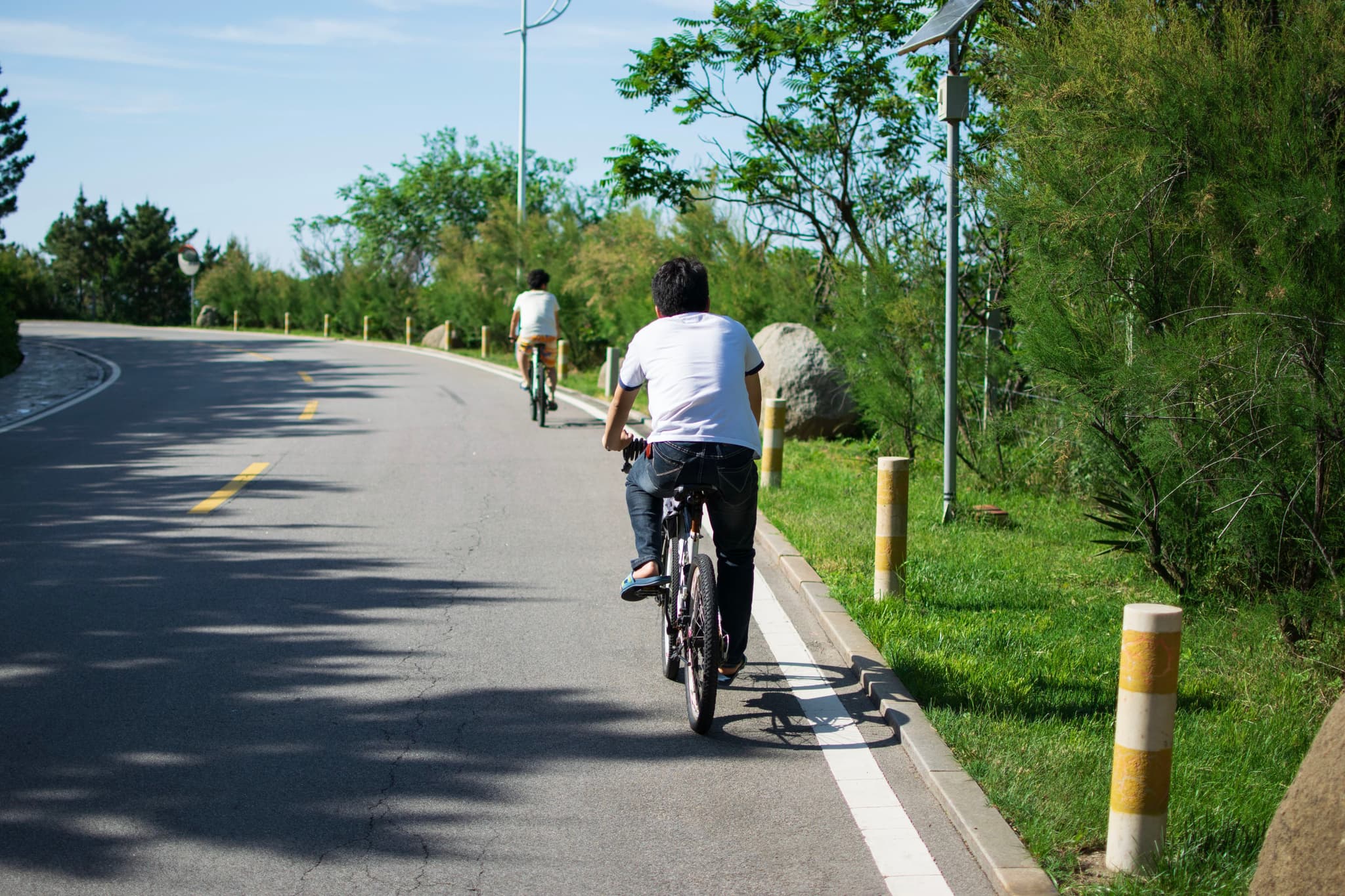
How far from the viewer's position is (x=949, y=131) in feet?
29.5

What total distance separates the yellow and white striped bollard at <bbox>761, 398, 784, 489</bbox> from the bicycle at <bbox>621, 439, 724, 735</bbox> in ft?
16.1

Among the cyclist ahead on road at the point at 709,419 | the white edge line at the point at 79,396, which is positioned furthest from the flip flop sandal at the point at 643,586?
the white edge line at the point at 79,396

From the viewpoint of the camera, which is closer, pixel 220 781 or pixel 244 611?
pixel 220 781

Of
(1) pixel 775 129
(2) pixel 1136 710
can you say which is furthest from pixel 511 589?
(1) pixel 775 129

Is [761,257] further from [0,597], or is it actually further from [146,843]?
[146,843]

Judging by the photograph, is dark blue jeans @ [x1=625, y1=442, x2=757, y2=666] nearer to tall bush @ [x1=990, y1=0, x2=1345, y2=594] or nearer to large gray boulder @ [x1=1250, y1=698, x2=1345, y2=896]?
tall bush @ [x1=990, y1=0, x2=1345, y2=594]

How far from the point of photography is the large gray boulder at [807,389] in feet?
48.2

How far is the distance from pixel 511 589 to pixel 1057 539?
3.92 m

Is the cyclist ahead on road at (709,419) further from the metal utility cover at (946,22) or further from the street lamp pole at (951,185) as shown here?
the metal utility cover at (946,22)

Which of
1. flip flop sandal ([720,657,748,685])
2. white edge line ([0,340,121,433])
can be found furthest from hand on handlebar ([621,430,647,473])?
white edge line ([0,340,121,433])

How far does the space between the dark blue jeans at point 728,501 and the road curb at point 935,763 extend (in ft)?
2.30

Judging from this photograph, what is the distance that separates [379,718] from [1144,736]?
3.01 m

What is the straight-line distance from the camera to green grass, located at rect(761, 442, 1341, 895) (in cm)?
390

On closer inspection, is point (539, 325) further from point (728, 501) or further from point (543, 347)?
point (728, 501)
